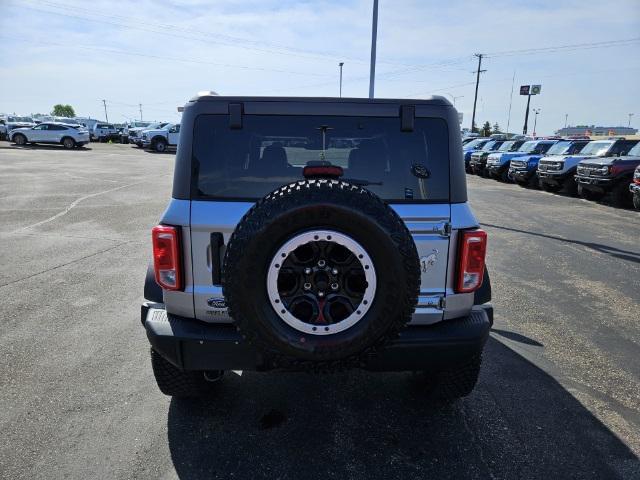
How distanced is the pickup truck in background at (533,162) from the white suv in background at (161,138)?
2362cm

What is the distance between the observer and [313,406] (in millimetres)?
3057

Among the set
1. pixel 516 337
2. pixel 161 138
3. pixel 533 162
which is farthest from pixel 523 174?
pixel 161 138

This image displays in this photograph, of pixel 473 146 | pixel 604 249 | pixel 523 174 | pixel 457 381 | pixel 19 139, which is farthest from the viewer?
pixel 19 139

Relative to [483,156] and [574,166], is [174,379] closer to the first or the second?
[574,166]

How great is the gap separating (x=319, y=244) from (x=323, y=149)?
2.38 ft

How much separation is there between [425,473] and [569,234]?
7987mm

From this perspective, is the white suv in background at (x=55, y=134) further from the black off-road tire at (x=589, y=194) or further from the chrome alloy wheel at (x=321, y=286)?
the chrome alloy wheel at (x=321, y=286)

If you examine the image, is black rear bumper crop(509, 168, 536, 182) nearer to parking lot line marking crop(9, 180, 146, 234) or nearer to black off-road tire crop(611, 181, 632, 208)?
black off-road tire crop(611, 181, 632, 208)

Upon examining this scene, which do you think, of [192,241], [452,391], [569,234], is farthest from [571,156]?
[192,241]

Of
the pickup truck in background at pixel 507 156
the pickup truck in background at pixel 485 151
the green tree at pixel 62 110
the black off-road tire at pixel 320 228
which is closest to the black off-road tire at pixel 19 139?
the pickup truck in background at pixel 485 151

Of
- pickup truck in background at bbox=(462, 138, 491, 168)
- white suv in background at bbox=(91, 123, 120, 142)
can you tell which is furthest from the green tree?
pickup truck in background at bbox=(462, 138, 491, 168)

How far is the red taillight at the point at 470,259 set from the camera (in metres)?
2.51

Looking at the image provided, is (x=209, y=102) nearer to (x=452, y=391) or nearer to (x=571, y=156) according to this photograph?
(x=452, y=391)

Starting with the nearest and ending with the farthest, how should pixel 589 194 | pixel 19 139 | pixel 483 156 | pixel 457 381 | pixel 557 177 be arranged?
pixel 457 381 < pixel 589 194 < pixel 557 177 < pixel 483 156 < pixel 19 139
